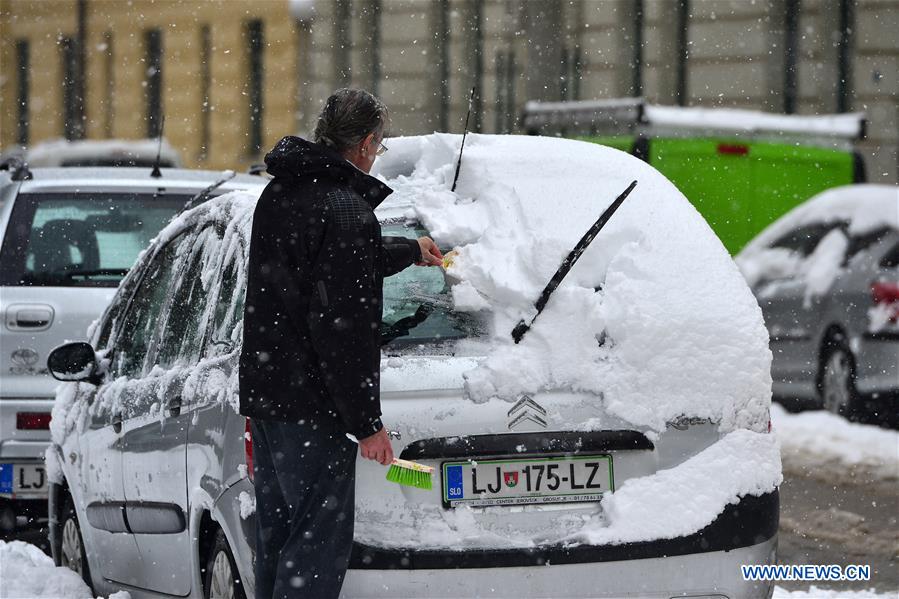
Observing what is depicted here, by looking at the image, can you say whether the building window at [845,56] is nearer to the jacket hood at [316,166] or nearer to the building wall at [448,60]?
the building wall at [448,60]

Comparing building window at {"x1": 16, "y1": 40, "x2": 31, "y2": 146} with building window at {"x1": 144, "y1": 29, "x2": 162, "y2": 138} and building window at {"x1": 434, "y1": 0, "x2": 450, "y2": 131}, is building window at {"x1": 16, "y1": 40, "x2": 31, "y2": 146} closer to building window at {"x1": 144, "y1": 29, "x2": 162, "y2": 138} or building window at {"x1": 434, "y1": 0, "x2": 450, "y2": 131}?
building window at {"x1": 144, "y1": 29, "x2": 162, "y2": 138}

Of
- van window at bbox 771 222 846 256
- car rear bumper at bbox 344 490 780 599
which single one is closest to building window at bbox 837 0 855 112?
van window at bbox 771 222 846 256

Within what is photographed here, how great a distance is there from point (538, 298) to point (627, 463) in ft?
1.66

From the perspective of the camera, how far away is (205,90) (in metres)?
32.3

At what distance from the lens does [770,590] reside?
4781 millimetres

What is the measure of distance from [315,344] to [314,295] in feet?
0.39

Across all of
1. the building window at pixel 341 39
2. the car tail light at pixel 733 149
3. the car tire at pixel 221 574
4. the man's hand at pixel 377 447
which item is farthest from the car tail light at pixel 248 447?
the building window at pixel 341 39

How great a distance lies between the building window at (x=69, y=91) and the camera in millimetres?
36812

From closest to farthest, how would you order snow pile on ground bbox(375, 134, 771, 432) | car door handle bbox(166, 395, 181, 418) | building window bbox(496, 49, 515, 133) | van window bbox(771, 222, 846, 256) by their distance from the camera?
snow pile on ground bbox(375, 134, 771, 432)
car door handle bbox(166, 395, 181, 418)
van window bbox(771, 222, 846, 256)
building window bbox(496, 49, 515, 133)

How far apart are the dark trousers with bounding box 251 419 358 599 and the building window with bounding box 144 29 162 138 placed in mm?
30204

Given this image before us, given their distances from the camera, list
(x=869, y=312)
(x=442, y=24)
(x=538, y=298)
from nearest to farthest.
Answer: (x=538, y=298)
(x=869, y=312)
(x=442, y=24)

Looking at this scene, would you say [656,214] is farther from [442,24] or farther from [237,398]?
[442,24]

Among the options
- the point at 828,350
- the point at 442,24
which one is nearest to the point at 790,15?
the point at 442,24

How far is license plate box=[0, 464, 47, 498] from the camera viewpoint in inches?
317
